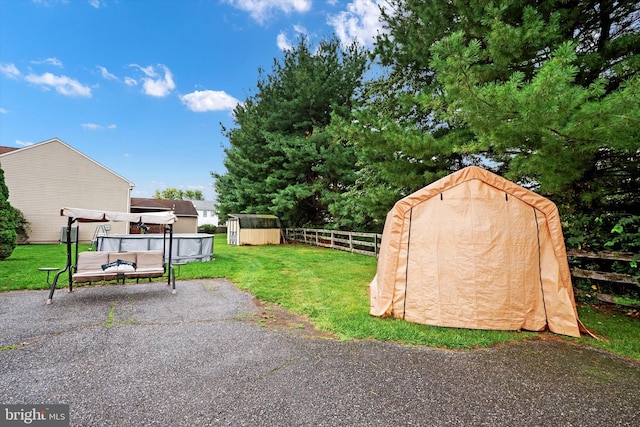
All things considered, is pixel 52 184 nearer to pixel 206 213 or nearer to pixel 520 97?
pixel 520 97

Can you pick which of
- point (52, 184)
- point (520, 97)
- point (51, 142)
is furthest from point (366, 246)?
point (51, 142)

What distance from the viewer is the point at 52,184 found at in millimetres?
18000

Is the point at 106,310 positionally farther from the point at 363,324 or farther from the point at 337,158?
the point at 337,158

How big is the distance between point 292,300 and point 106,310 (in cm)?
328

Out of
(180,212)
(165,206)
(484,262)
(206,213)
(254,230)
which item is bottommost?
(254,230)

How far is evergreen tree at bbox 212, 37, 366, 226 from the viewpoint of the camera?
17.3 meters

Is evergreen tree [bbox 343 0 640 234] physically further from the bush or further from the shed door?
the bush

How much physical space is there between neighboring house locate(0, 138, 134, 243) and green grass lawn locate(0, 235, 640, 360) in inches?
419

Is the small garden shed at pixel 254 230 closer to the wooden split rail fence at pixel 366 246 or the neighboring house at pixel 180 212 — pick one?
the wooden split rail fence at pixel 366 246

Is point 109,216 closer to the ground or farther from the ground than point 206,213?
closer to the ground

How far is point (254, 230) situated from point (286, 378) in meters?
16.5

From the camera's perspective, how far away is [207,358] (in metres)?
3.03

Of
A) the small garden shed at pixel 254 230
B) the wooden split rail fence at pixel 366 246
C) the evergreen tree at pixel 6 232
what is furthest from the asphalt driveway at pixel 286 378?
the small garden shed at pixel 254 230

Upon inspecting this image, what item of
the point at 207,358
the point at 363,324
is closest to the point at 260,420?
the point at 207,358
